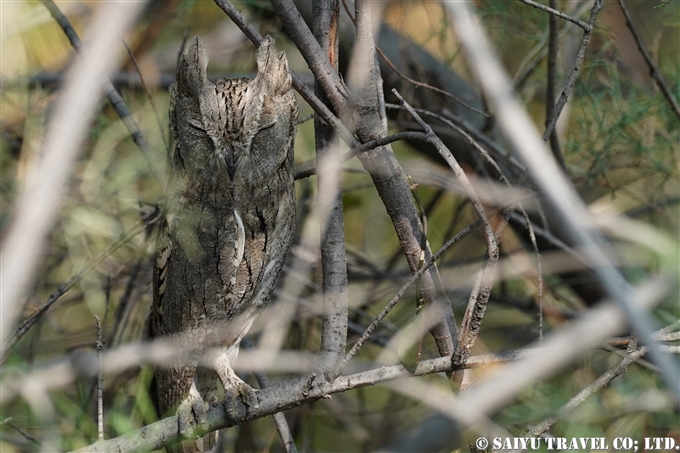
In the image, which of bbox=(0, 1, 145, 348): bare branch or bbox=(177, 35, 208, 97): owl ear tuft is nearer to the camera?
bbox=(0, 1, 145, 348): bare branch

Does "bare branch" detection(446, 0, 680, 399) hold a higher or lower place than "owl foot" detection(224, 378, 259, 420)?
higher

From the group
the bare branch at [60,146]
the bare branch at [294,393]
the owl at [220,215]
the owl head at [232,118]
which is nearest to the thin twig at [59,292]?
the owl at [220,215]

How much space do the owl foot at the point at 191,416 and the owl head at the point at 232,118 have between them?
76cm

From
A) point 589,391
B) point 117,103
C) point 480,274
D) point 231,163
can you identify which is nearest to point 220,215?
point 231,163

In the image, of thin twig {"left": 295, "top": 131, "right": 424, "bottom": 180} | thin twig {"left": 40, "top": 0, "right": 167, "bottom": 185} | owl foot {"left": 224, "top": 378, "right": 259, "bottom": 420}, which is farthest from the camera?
thin twig {"left": 40, "top": 0, "right": 167, "bottom": 185}

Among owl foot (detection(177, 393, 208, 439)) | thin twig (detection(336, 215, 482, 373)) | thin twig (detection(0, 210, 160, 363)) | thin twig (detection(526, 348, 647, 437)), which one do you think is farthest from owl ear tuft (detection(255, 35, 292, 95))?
thin twig (detection(526, 348, 647, 437))

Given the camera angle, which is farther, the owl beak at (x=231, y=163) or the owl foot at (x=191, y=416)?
the owl beak at (x=231, y=163)

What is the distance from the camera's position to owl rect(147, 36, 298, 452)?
211cm

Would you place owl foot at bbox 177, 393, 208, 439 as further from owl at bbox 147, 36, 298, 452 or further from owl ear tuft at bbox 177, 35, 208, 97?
owl ear tuft at bbox 177, 35, 208, 97

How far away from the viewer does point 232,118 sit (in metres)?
2.12

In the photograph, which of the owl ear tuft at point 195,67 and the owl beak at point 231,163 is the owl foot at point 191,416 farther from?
the owl ear tuft at point 195,67

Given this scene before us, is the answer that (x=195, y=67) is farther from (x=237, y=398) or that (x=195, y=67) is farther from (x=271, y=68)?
(x=237, y=398)

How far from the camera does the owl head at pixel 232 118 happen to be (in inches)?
82.4

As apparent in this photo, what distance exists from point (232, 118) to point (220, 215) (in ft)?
1.16
